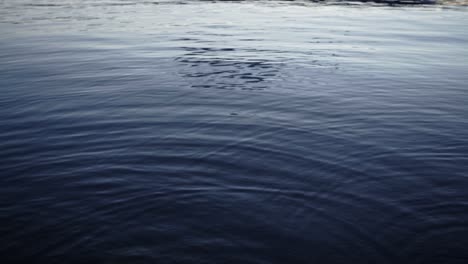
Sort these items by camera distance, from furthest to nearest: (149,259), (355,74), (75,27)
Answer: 1. (75,27)
2. (355,74)
3. (149,259)

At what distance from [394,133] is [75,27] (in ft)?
70.4

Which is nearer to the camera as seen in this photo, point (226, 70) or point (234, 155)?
point (234, 155)

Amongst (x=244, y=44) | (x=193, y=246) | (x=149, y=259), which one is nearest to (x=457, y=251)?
(x=193, y=246)

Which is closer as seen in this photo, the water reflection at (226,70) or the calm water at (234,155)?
the calm water at (234,155)

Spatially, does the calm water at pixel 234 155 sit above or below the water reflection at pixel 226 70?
below

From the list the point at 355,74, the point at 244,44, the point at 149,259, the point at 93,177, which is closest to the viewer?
the point at 149,259

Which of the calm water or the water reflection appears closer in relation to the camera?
the calm water

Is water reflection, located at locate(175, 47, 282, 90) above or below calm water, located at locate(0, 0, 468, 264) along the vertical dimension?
above

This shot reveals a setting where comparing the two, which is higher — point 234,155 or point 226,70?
point 226,70

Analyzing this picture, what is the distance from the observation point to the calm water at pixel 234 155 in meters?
4.61

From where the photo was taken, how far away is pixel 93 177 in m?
6.21

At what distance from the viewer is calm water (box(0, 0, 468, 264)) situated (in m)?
4.61

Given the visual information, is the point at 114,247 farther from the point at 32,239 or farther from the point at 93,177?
the point at 93,177

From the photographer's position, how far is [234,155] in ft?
23.0
